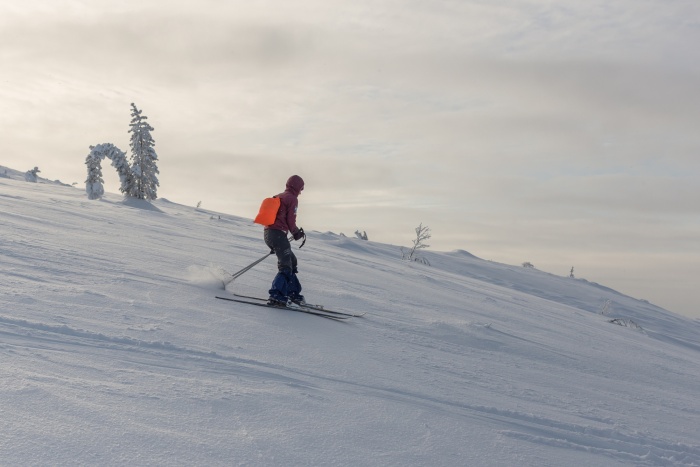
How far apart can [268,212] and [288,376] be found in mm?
3938

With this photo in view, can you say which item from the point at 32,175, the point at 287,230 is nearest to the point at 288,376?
the point at 287,230

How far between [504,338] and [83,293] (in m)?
5.56

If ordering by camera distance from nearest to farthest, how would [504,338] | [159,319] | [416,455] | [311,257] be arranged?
1. [416,455]
2. [159,319]
3. [504,338]
4. [311,257]

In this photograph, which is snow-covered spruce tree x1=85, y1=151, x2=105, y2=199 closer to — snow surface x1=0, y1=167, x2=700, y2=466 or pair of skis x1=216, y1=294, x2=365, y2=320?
snow surface x1=0, y1=167, x2=700, y2=466

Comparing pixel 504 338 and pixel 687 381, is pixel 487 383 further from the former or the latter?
pixel 687 381

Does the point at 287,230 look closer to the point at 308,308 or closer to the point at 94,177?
the point at 308,308

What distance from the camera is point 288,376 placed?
5039 millimetres

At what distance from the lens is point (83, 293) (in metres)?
6.57

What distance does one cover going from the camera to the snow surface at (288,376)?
11.7ft

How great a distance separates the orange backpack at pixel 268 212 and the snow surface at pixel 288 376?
96 centimetres

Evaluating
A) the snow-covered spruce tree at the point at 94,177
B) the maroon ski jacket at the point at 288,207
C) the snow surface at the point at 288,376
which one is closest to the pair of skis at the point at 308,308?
the snow surface at the point at 288,376

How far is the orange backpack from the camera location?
8.55 m

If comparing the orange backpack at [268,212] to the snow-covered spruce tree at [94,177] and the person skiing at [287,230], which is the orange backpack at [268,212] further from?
the snow-covered spruce tree at [94,177]

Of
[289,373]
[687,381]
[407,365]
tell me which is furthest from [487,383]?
[687,381]
